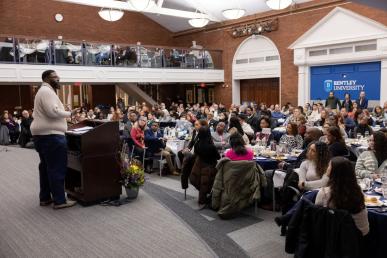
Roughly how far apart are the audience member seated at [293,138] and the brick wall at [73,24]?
15.2 m

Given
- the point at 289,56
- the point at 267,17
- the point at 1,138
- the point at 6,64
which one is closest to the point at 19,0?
the point at 6,64

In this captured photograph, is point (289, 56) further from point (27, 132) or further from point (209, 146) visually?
point (209, 146)

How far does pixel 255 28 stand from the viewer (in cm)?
1722

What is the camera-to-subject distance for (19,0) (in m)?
17.5

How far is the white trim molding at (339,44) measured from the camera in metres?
13.1

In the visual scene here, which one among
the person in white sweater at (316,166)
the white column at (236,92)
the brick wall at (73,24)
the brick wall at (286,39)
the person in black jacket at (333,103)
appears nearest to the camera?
the person in white sweater at (316,166)

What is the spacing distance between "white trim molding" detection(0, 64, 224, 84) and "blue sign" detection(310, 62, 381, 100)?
5476mm

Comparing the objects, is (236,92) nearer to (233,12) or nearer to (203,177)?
(233,12)

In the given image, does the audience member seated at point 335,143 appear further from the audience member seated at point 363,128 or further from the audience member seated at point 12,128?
the audience member seated at point 12,128

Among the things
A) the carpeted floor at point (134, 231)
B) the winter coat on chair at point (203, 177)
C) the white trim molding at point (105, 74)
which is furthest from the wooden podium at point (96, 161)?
the white trim molding at point (105, 74)

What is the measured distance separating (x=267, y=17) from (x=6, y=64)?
441 inches

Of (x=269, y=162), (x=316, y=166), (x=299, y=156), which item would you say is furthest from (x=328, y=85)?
(x=316, y=166)

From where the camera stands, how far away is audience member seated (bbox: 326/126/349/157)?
16.1 feet

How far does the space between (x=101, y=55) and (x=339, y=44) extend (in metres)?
9.52
